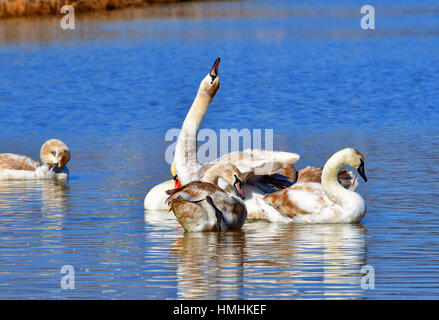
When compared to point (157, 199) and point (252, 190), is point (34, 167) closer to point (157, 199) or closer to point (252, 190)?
point (157, 199)

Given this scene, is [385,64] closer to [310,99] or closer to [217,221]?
[310,99]

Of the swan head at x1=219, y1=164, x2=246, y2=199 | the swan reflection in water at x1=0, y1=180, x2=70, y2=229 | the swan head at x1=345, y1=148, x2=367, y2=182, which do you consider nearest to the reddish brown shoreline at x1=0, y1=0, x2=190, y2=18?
the swan reflection in water at x1=0, y1=180, x2=70, y2=229

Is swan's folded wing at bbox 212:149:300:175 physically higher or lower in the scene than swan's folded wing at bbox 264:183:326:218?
higher

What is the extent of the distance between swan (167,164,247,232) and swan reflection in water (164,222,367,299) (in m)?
0.11

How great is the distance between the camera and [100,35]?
45875 millimetres

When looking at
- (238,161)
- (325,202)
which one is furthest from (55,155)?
(325,202)

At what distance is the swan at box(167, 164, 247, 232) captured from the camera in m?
11.7

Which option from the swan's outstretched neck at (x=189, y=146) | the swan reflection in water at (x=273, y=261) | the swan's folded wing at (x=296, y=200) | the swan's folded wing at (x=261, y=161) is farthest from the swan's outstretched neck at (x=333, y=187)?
the swan's outstretched neck at (x=189, y=146)

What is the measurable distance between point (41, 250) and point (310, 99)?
15794 millimetres

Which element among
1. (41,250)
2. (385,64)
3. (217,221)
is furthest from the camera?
(385,64)

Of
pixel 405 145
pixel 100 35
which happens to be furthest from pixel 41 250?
pixel 100 35

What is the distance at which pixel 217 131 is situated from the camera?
20.7 m

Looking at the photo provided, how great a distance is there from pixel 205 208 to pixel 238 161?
1061mm

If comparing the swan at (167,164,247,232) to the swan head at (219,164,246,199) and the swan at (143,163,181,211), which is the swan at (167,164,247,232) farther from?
the swan at (143,163,181,211)
